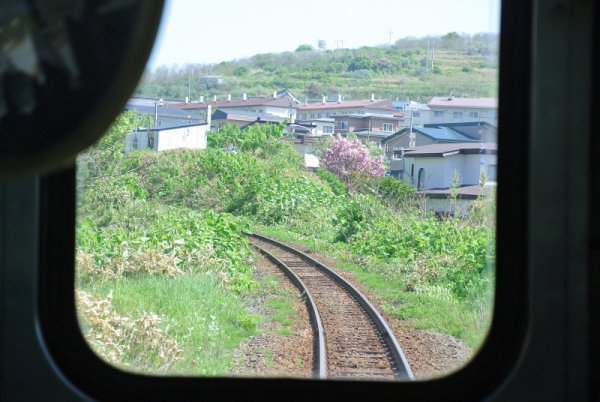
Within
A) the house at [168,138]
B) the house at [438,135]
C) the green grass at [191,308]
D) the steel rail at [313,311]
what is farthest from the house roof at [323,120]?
the green grass at [191,308]

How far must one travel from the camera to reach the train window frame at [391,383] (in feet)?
4.84

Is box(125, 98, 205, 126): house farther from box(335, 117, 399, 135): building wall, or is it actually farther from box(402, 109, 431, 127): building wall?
box(402, 109, 431, 127): building wall

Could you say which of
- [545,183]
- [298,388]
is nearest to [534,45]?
[545,183]

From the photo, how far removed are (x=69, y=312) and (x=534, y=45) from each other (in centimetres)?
122

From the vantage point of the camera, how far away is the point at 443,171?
5.85 ft

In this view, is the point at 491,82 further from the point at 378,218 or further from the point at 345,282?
the point at 345,282

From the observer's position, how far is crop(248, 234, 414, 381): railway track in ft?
5.66

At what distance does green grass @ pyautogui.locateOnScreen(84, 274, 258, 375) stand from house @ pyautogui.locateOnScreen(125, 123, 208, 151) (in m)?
0.37

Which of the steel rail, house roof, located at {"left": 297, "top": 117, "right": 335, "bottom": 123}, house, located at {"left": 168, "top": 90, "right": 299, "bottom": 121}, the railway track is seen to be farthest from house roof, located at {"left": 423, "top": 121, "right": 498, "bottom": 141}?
the steel rail

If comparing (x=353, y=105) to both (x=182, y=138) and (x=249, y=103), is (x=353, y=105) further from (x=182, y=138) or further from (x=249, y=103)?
(x=182, y=138)

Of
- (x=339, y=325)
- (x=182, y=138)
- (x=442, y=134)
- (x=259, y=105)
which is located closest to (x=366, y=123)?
(x=442, y=134)

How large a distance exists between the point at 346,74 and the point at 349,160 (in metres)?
0.25

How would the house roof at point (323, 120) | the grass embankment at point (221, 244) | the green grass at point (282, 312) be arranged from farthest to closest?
the green grass at point (282, 312)
the house roof at point (323, 120)
the grass embankment at point (221, 244)

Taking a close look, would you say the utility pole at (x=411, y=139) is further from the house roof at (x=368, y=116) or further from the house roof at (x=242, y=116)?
the house roof at (x=242, y=116)
